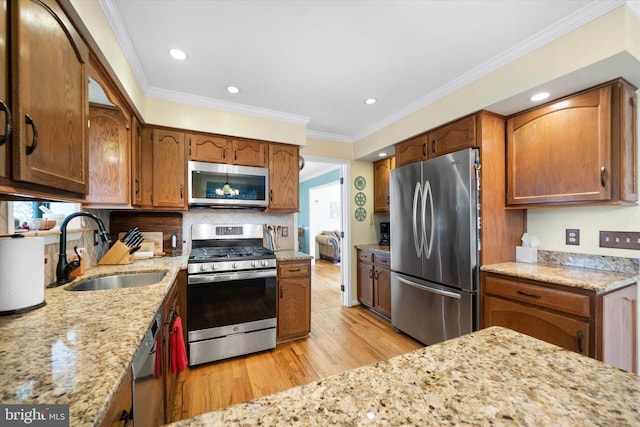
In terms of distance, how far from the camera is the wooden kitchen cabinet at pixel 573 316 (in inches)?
58.8

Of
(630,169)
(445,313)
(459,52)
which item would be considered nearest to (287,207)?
(445,313)

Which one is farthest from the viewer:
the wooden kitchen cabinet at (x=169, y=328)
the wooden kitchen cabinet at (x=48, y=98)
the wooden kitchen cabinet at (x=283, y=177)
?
the wooden kitchen cabinet at (x=283, y=177)

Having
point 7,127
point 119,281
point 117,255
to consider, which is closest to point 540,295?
point 7,127

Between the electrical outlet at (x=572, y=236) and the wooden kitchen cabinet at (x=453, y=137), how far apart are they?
1.00m

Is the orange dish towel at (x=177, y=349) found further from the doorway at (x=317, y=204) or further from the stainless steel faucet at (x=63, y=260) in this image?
the doorway at (x=317, y=204)

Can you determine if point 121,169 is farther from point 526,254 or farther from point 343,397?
point 526,254

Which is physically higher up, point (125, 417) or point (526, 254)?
point (526, 254)

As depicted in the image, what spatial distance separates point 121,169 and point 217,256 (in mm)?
1031

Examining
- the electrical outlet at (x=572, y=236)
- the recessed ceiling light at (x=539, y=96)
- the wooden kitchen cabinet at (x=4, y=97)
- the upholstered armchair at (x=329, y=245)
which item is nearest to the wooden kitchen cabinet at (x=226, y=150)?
the wooden kitchen cabinet at (x=4, y=97)

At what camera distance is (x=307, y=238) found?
25.9 feet

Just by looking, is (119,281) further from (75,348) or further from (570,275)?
(570,275)

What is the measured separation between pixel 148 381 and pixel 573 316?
2.32 meters

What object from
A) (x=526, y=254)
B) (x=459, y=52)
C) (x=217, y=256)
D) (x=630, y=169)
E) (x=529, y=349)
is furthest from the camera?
(x=217, y=256)

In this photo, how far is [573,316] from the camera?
5.15 feet
